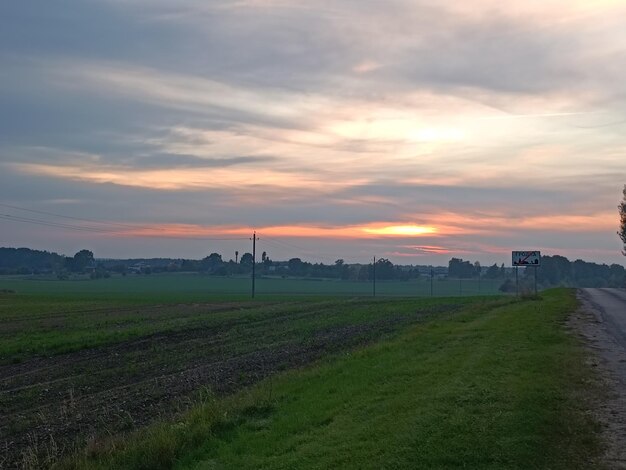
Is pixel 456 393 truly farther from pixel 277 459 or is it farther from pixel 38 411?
pixel 38 411

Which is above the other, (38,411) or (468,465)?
(468,465)

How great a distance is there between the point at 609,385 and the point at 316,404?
17.6 ft

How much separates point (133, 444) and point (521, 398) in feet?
22.0

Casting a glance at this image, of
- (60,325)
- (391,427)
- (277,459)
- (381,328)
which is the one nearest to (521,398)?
(391,427)

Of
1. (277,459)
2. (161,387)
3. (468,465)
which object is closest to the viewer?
(468,465)

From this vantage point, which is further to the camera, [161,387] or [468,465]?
[161,387]

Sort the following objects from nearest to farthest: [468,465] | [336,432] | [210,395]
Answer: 1. [468,465]
2. [336,432]
3. [210,395]

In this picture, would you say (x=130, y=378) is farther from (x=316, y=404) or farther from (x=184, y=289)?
(x=184, y=289)

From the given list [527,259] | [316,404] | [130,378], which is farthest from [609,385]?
[527,259]

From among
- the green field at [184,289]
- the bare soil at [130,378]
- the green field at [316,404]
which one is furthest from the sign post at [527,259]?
the green field at [184,289]

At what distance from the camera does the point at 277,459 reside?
10.4 metres

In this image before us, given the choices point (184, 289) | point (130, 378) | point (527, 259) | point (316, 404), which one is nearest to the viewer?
point (316, 404)

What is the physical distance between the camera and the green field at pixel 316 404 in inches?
373

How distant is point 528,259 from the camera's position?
47938 mm
